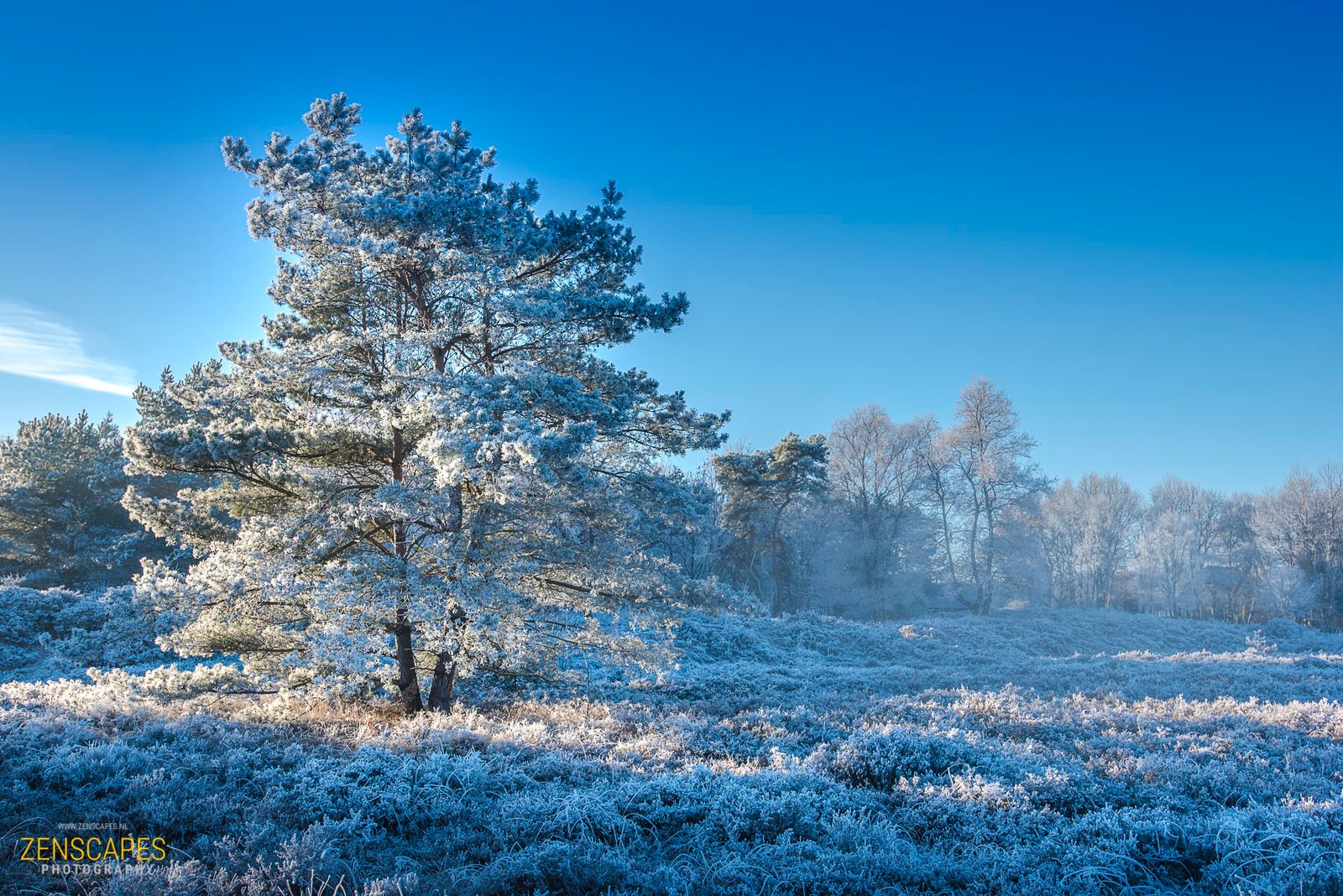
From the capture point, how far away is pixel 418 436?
11.3 metres

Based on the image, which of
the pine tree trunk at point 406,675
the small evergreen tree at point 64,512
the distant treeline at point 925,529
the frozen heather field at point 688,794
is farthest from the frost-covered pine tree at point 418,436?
the small evergreen tree at point 64,512

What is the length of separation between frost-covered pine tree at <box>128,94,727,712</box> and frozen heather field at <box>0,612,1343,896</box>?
1.51 meters

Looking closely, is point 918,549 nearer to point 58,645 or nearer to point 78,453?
point 58,645

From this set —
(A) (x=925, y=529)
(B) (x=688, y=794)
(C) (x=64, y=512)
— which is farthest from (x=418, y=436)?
(A) (x=925, y=529)

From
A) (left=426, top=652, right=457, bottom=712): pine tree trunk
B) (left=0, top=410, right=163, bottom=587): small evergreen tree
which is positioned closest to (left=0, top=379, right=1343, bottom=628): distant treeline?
(left=0, top=410, right=163, bottom=587): small evergreen tree

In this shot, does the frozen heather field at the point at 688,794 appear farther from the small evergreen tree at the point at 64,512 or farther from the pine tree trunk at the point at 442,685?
the small evergreen tree at the point at 64,512

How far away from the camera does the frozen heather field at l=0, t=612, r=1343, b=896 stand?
5.05 metres

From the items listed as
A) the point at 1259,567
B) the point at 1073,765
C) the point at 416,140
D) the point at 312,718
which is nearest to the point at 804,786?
the point at 1073,765

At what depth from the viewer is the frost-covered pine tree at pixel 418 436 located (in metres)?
9.70

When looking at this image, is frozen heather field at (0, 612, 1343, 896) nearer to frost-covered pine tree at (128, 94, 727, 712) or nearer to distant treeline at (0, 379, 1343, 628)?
frost-covered pine tree at (128, 94, 727, 712)

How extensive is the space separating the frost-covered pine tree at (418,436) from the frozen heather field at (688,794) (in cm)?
151

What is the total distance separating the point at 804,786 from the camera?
6.79 meters

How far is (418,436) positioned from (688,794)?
25.1 feet

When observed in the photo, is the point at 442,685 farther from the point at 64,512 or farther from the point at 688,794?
the point at 64,512
